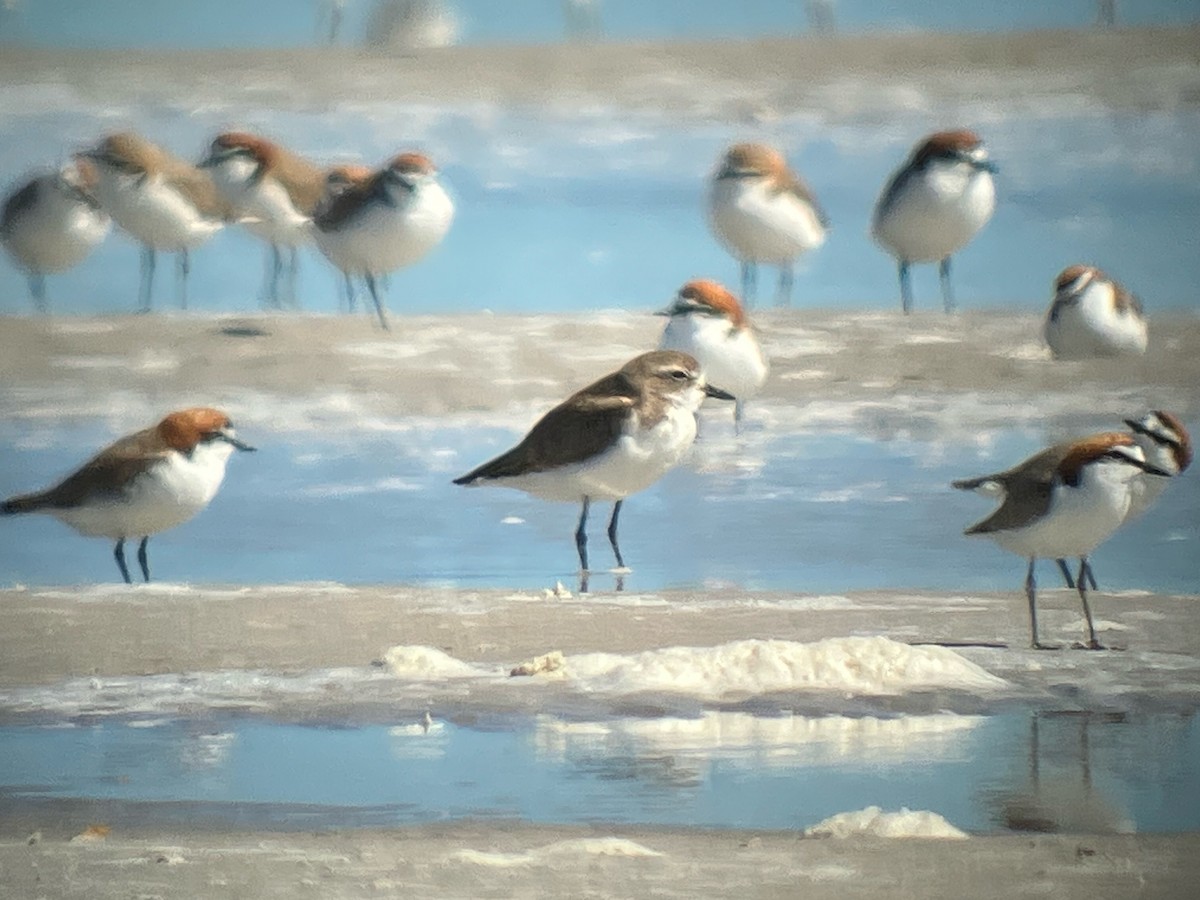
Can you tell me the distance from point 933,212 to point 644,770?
1.03 metres

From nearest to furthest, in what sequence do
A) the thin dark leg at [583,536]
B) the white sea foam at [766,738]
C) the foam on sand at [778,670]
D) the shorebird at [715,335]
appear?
the white sea foam at [766,738] < the foam on sand at [778,670] < the thin dark leg at [583,536] < the shorebird at [715,335]

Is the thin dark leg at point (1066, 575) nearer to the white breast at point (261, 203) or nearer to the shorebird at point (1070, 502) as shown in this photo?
the shorebird at point (1070, 502)

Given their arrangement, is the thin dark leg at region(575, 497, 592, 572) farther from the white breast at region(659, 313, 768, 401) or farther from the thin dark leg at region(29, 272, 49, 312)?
the thin dark leg at region(29, 272, 49, 312)

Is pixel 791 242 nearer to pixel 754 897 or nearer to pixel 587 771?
pixel 587 771

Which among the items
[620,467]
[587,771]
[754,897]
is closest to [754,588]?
[620,467]

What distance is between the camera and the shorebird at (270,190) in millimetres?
2816

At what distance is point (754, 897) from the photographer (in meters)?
2.09

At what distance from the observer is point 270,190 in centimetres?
281

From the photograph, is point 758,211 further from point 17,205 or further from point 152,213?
point 17,205

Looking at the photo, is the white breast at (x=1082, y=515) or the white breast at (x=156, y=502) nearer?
the white breast at (x=1082, y=515)

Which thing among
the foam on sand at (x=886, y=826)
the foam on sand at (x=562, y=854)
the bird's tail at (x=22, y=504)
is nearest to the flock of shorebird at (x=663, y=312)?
the bird's tail at (x=22, y=504)

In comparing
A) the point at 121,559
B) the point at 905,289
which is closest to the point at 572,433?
the point at 905,289

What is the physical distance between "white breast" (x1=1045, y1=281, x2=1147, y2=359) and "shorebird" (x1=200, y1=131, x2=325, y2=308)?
1215 mm

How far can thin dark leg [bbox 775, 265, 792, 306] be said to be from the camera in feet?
9.29
